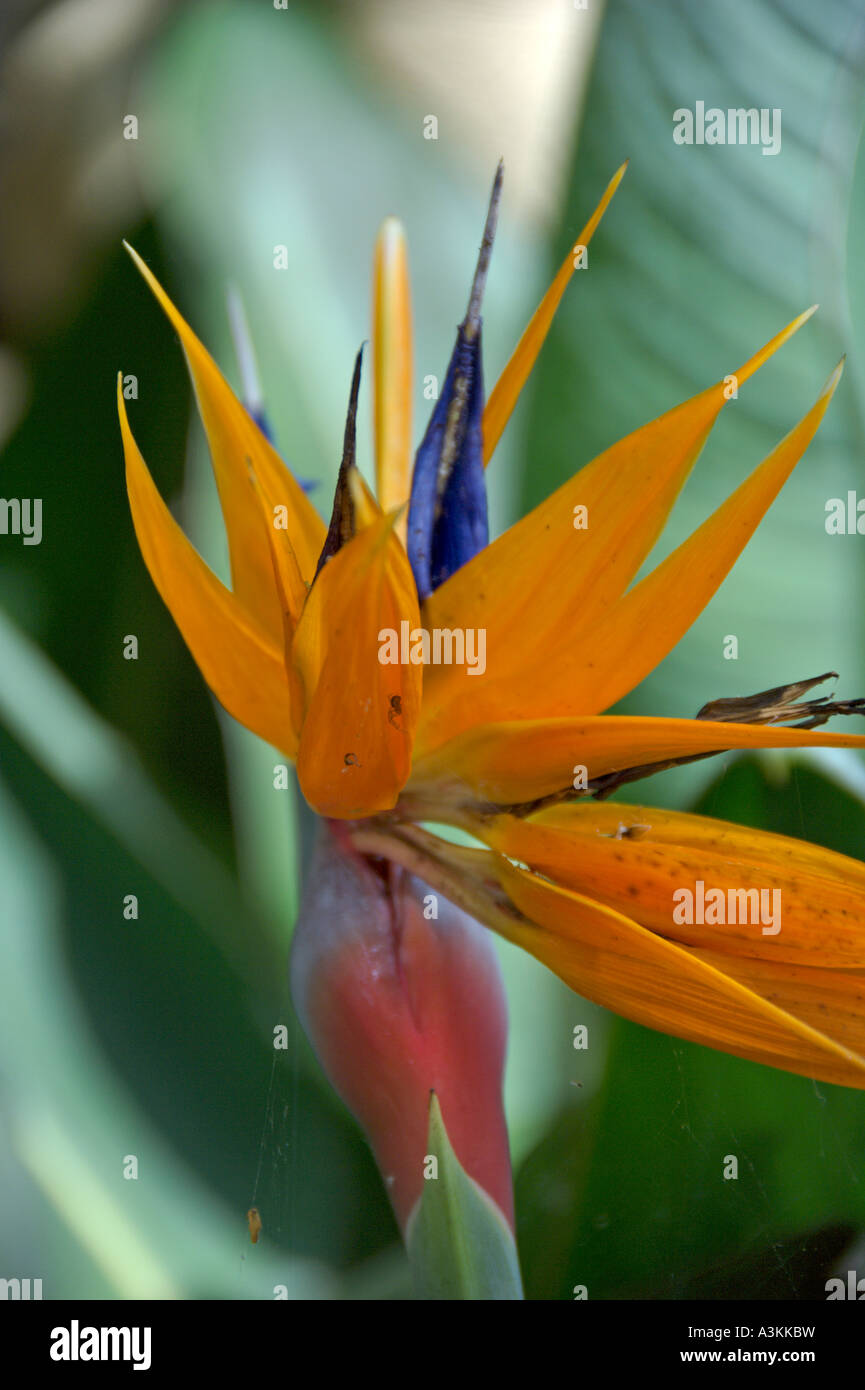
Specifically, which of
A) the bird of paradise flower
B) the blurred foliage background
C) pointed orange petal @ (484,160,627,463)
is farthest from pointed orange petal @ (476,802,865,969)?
pointed orange petal @ (484,160,627,463)

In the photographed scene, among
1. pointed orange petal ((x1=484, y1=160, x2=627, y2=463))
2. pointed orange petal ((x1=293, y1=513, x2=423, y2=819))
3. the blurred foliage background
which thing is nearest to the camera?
pointed orange petal ((x1=293, y1=513, x2=423, y2=819))

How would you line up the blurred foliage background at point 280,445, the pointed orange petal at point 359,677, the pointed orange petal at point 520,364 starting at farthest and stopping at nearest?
the blurred foliage background at point 280,445 < the pointed orange petal at point 520,364 < the pointed orange petal at point 359,677

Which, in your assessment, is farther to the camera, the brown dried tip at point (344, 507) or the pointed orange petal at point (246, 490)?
the pointed orange petal at point (246, 490)

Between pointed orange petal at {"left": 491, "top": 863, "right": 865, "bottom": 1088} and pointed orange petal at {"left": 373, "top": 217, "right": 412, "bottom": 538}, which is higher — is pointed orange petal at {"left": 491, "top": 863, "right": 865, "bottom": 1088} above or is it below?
below

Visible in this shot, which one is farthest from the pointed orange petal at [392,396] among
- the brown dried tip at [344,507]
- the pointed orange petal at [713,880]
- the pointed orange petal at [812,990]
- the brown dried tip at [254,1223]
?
the brown dried tip at [254,1223]

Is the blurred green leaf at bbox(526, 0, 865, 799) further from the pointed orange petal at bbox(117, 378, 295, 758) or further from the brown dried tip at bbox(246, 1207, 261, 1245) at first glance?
the brown dried tip at bbox(246, 1207, 261, 1245)

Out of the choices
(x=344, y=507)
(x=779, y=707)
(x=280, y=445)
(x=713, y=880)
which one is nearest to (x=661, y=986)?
(x=713, y=880)

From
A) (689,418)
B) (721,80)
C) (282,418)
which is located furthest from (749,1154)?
(721,80)

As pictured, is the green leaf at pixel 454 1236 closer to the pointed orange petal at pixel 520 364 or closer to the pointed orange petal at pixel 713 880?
the pointed orange petal at pixel 713 880

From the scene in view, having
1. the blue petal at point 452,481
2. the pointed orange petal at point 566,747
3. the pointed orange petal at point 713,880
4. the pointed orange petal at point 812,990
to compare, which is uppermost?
the blue petal at point 452,481
